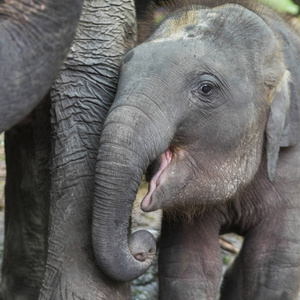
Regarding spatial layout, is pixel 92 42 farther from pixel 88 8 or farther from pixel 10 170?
pixel 10 170

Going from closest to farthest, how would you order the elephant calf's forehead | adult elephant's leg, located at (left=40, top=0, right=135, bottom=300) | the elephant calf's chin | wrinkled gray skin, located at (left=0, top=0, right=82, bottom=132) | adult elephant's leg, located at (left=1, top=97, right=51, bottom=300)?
wrinkled gray skin, located at (left=0, top=0, right=82, bottom=132), the elephant calf's chin, adult elephant's leg, located at (left=40, top=0, right=135, bottom=300), the elephant calf's forehead, adult elephant's leg, located at (left=1, top=97, right=51, bottom=300)

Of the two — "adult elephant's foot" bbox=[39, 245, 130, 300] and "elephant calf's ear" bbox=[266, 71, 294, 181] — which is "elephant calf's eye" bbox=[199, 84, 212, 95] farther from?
"adult elephant's foot" bbox=[39, 245, 130, 300]

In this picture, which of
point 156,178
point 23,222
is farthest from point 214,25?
point 23,222

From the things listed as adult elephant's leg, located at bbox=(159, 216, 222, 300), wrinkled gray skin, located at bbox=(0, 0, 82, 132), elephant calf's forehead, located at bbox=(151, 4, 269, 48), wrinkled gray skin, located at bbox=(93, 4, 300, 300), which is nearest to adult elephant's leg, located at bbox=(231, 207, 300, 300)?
wrinkled gray skin, located at bbox=(93, 4, 300, 300)

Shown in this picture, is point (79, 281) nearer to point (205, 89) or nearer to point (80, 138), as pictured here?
point (80, 138)

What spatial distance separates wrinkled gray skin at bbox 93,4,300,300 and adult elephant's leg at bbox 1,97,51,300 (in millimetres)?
603

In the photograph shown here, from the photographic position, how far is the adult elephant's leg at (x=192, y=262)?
13.9ft

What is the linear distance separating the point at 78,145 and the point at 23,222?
Answer: 1.09 metres

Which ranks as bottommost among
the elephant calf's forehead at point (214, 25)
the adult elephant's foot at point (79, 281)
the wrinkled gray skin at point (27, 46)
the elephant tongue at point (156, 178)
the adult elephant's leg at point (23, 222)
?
the adult elephant's leg at point (23, 222)

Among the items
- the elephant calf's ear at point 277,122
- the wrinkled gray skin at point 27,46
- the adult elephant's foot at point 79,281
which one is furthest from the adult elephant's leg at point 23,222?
the wrinkled gray skin at point 27,46

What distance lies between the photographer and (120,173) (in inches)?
137

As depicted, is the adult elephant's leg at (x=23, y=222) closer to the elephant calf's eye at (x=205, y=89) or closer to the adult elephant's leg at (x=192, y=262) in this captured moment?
the adult elephant's leg at (x=192, y=262)

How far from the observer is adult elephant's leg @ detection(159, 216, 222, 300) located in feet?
13.9

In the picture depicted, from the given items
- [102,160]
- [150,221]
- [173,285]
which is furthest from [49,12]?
[150,221]
